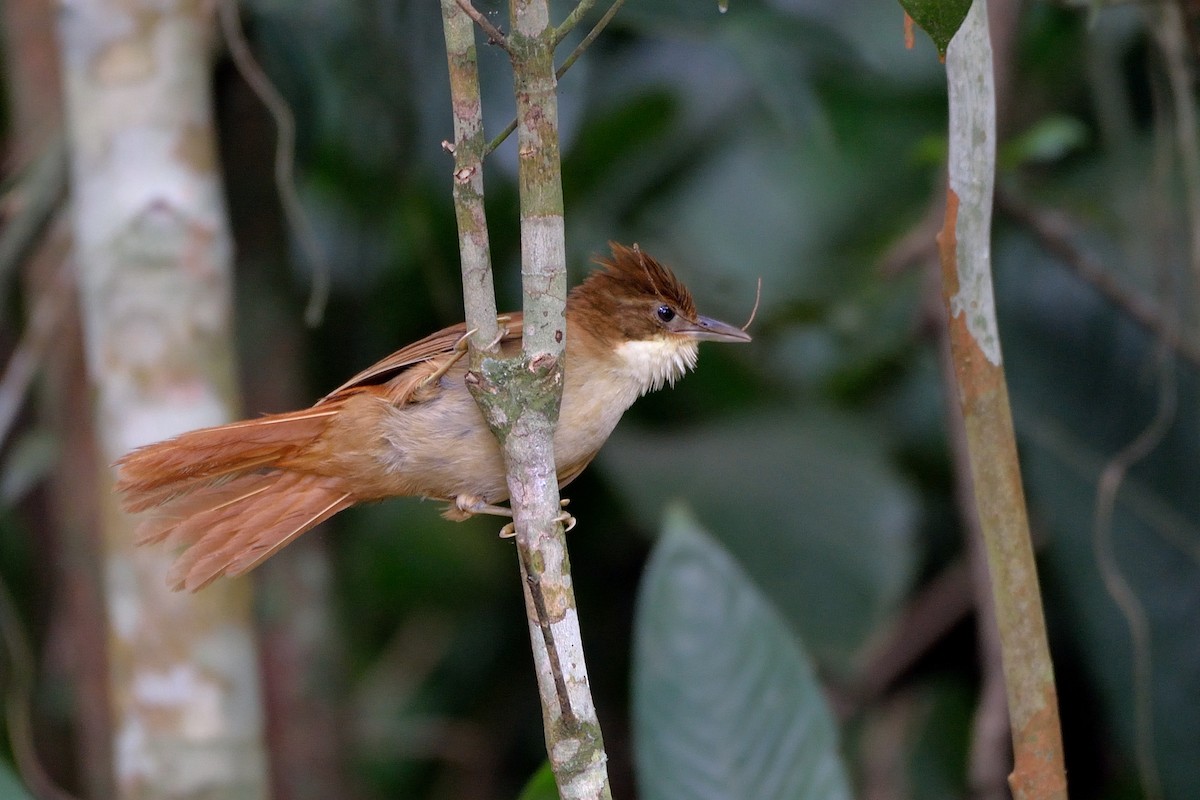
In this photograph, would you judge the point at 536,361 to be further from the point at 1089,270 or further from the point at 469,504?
the point at 1089,270

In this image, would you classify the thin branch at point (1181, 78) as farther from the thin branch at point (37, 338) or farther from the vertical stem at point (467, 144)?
the thin branch at point (37, 338)

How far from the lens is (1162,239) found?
3.20 meters

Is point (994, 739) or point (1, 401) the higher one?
point (1, 401)

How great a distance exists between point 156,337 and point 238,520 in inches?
16.9

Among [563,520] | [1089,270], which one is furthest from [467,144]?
[1089,270]

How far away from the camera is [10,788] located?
84.5 inches

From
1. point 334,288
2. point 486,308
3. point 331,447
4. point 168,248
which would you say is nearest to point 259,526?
point 331,447

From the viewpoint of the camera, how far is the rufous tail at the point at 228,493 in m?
2.17

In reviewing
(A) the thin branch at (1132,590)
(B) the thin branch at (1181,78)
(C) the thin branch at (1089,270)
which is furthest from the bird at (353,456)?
(C) the thin branch at (1089,270)

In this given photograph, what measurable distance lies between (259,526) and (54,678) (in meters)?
2.14

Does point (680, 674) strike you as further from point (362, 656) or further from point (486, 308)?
point (362, 656)

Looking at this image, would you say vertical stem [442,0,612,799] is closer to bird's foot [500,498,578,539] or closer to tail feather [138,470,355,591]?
bird's foot [500,498,578,539]

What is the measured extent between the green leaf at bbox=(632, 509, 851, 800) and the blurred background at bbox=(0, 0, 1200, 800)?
730 mm

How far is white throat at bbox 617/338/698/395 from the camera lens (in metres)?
2.48
